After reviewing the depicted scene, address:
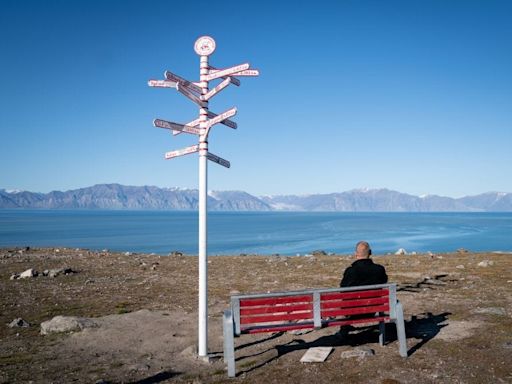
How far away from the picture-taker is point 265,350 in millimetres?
9828

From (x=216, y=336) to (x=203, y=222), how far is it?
346 centimetres

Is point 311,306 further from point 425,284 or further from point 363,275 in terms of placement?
point 425,284

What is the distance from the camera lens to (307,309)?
852cm

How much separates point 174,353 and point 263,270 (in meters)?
13.9

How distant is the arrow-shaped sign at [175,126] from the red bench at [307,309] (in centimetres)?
393

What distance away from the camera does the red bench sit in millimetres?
8203

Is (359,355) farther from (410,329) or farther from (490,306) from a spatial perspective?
(490,306)

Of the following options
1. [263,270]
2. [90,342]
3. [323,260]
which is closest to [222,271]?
[263,270]

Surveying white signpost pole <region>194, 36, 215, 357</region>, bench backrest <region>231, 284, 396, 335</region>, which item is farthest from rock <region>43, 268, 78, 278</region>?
bench backrest <region>231, 284, 396, 335</region>

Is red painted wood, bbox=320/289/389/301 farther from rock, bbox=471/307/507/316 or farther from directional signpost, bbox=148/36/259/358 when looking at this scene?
rock, bbox=471/307/507/316

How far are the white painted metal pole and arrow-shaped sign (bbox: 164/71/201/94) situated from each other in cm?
15

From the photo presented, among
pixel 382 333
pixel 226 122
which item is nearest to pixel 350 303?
pixel 382 333

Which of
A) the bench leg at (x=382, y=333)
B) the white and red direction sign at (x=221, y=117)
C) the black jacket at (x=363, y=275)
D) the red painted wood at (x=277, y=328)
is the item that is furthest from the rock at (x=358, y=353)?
the white and red direction sign at (x=221, y=117)

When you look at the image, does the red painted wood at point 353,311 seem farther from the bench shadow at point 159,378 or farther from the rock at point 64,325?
the rock at point 64,325
